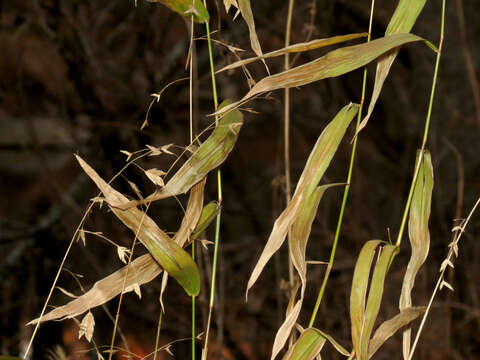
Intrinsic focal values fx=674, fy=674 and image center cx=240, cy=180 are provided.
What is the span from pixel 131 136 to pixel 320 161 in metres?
1.08

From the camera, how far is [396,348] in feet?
6.26

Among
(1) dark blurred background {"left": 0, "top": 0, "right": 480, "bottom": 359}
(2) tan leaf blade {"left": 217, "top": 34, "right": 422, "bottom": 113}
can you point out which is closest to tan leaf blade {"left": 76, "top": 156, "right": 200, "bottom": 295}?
(2) tan leaf blade {"left": 217, "top": 34, "right": 422, "bottom": 113}

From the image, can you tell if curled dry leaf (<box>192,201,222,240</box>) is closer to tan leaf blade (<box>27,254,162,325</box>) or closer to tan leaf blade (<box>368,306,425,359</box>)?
tan leaf blade (<box>27,254,162,325</box>)

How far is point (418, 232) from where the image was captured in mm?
554

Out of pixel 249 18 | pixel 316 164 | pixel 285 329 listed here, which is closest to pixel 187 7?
pixel 249 18

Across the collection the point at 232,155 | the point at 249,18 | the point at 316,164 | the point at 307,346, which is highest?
the point at 249,18

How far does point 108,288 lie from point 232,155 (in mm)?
2303

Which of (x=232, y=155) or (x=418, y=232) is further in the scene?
(x=232, y=155)

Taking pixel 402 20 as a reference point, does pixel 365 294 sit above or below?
below

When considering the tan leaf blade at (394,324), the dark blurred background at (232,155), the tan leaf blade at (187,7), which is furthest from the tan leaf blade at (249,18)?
the dark blurred background at (232,155)

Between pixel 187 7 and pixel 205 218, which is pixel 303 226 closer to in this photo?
pixel 205 218

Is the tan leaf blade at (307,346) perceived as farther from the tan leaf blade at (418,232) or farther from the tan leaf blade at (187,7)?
the tan leaf blade at (187,7)

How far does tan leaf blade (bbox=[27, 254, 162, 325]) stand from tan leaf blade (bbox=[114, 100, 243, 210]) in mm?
56

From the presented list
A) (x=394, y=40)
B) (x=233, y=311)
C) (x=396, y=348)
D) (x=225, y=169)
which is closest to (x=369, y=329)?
(x=394, y=40)
